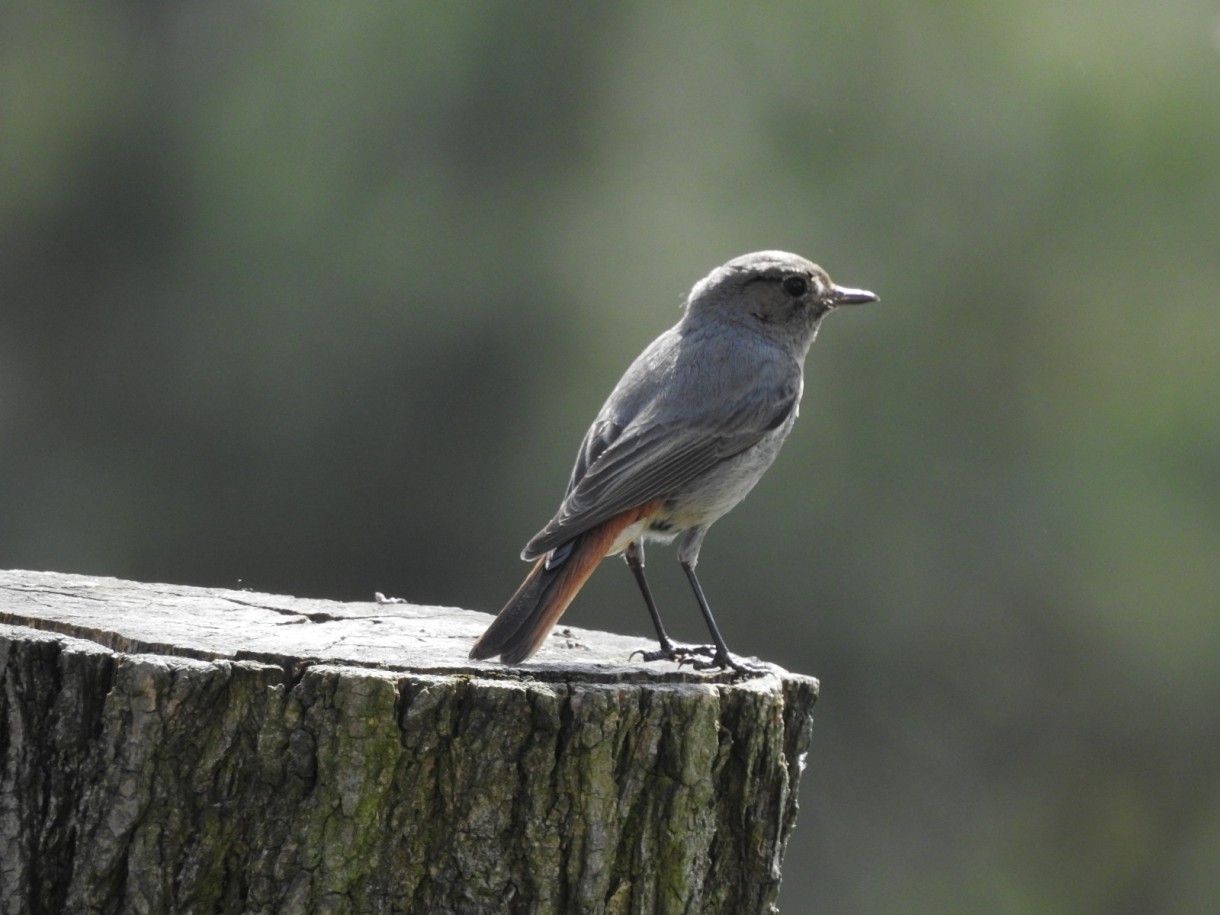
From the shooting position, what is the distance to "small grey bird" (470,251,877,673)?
4520 millimetres

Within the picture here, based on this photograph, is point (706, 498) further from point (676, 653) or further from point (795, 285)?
point (795, 285)

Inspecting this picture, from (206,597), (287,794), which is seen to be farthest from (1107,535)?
(287,794)

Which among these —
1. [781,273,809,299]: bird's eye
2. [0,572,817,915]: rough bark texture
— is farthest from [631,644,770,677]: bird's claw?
[781,273,809,299]: bird's eye

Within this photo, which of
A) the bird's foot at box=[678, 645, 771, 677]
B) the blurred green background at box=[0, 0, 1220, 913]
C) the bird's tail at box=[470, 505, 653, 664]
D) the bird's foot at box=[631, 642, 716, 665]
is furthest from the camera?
the blurred green background at box=[0, 0, 1220, 913]

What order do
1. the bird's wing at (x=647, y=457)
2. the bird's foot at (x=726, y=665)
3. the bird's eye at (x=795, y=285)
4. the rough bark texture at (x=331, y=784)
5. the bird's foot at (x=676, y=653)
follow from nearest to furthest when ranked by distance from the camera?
the rough bark texture at (x=331, y=784) → the bird's foot at (x=726, y=665) → the bird's foot at (x=676, y=653) → the bird's wing at (x=647, y=457) → the bird's eye at (x=795, y=285)

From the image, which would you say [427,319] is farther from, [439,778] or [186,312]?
[439,778]

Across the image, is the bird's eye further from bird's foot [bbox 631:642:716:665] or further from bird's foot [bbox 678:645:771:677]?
bird's foot [bbox 678:645:771:677]

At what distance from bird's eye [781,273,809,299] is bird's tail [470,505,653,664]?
128 centimetres

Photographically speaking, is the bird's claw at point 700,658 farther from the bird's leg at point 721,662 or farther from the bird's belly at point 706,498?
the bird's belly at point 706,498

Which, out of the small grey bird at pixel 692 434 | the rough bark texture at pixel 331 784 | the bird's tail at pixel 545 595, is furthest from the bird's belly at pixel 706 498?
the rough bark texture at pixel 331 784

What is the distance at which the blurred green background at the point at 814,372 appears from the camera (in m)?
11.7

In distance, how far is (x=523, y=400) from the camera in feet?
41.1

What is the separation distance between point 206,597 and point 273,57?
957 centimetres

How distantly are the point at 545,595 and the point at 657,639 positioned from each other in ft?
2.97
